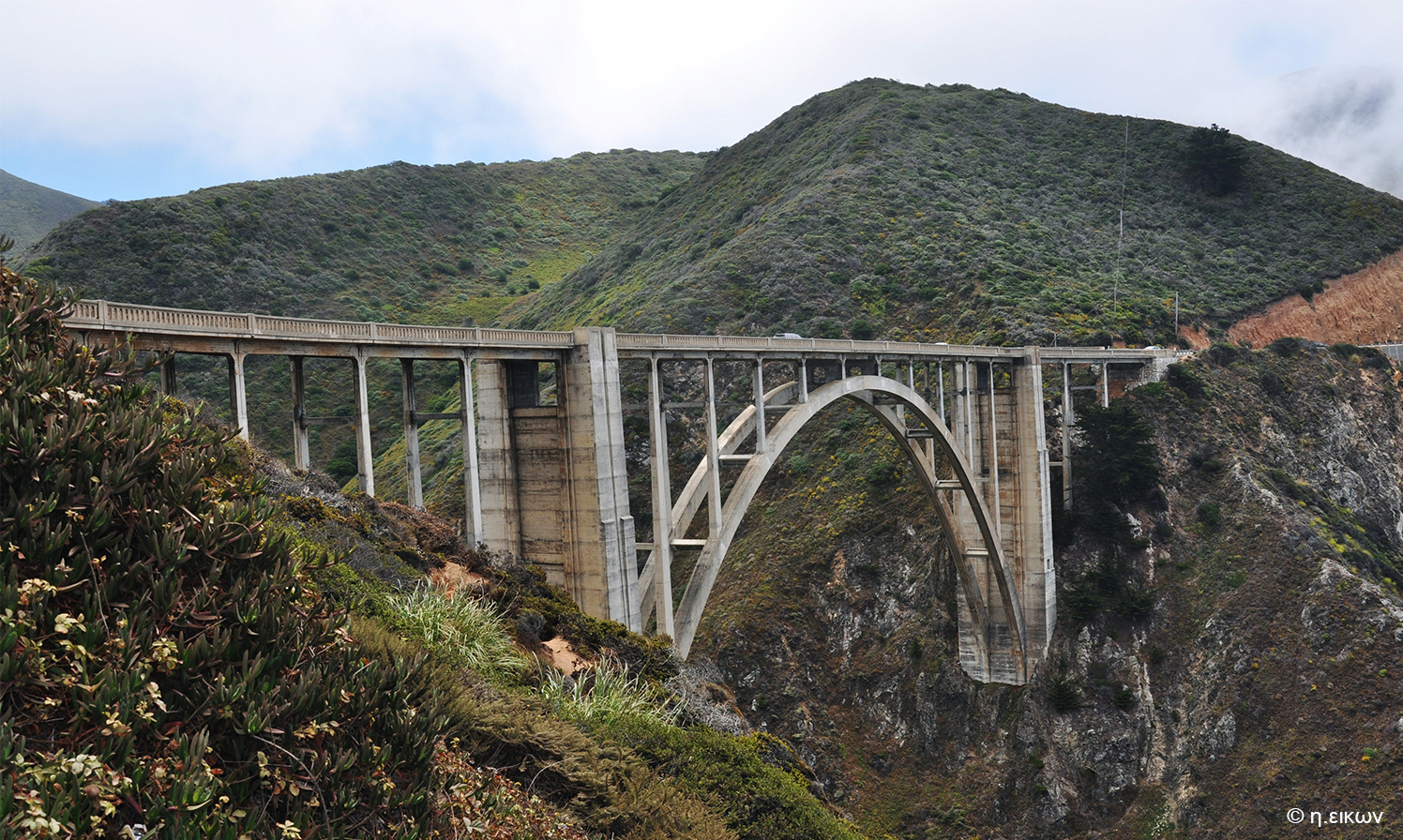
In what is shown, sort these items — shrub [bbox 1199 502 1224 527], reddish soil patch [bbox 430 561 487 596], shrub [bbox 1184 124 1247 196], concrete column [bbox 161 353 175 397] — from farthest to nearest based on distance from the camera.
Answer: shrub [bbox 1184 124 1247 196] → shrub [bbox 1199 502 1224 527] → reddish soil patch [bbox 430 561 487 596] → concrete column [bbox 161 353 175 397]

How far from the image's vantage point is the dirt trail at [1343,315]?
55.1m

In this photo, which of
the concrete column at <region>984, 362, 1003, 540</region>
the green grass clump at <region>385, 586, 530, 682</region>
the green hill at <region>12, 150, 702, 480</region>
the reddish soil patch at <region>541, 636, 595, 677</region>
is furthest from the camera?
the green hill at <region>12, 150, 702, 480</region>

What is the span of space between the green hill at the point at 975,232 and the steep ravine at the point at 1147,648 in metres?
10.8

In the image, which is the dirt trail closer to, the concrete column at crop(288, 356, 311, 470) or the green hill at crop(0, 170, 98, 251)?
the concrete column at crop(288, 356, 311, 470)

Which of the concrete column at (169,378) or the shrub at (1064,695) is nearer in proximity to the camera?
the concrete column at (169,378)

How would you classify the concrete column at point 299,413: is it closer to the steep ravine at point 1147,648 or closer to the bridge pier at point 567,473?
the bridge pier at point 567,473

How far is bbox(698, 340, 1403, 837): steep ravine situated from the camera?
102ft

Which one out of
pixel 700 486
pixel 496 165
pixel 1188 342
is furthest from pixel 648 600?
pixel 496 165

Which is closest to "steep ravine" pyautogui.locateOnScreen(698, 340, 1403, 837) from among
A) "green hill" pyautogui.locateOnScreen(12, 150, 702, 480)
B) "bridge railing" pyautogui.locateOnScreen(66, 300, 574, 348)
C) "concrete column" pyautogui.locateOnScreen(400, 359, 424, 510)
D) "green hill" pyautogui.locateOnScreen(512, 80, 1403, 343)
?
"green hill" pyautogui.locateOnScreen(512, 80, 1403, 343)

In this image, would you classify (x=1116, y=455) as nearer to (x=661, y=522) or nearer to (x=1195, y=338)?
(x=1195, y=338)

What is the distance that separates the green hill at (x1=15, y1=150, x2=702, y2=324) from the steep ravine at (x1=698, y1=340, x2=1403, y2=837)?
3658 cm

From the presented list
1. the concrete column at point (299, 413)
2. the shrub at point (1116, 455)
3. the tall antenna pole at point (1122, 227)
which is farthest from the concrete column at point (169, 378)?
the tall antenna pole at point (1122, 227)

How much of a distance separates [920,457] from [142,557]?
28.0 meters

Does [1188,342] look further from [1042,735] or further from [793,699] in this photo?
[793,699]
